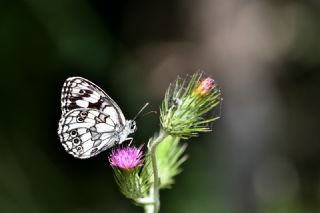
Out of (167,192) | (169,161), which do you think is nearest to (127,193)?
(169,161)

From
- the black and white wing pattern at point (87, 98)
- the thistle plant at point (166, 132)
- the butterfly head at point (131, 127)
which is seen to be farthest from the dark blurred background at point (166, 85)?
the thistle plant at point (166, 132)

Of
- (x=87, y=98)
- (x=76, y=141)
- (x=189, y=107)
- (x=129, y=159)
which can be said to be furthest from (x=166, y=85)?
(x=129, y=159)

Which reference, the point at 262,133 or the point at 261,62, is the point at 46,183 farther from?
the point at 261,62

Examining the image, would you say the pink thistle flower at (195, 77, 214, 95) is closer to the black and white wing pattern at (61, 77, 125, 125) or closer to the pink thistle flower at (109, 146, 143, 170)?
the pink thistle flower at (109, 146, 143, 170)

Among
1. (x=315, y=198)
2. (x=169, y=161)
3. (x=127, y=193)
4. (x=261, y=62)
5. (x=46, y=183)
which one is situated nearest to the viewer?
(x=127, y=193)

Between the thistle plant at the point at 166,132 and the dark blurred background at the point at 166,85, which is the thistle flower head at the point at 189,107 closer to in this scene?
Answer: the thistle plant at the point at 166,132

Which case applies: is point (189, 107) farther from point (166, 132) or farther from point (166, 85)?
point (166, 85)
